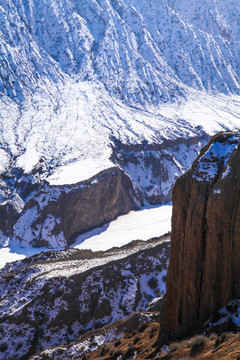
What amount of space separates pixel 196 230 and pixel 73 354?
17473mm

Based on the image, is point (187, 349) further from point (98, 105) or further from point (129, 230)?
point (98, 105)

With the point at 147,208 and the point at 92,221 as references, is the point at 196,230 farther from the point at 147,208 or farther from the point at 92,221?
the point at 147,208

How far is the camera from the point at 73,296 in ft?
133

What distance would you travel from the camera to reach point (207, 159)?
66.7 feet

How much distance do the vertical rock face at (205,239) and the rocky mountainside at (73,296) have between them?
13909mm

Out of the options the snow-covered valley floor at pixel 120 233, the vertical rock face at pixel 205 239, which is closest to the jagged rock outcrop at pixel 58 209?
the snow-covered valley floor at pixel 120 233

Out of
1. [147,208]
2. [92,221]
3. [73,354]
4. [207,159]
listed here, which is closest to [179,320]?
[207,159]

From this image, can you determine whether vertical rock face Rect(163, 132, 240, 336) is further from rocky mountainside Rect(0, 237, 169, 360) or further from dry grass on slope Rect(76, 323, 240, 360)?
rocky mountainside Rect(0, 237, 169, 360)

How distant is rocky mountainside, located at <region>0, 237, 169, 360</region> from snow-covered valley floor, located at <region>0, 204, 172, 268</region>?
73.0ft

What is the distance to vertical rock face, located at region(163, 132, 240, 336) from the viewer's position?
18359 millimetres

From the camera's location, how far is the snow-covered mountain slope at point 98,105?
8688 cm

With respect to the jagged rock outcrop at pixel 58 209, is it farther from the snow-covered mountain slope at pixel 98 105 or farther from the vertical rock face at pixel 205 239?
the vertical rock face at pixel 205 239

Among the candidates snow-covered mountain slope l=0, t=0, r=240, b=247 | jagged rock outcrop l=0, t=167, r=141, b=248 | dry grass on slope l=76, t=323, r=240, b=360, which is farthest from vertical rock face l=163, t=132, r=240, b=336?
snow-covered mountain slope l=0, t=0, r=240, b=247

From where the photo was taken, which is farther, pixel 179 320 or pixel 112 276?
pixel 112 276
